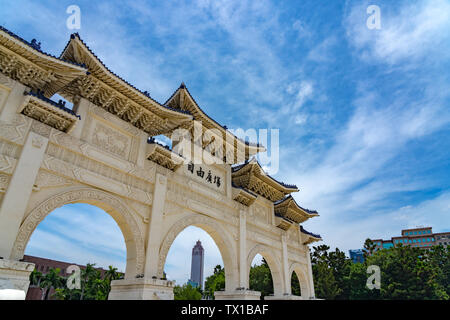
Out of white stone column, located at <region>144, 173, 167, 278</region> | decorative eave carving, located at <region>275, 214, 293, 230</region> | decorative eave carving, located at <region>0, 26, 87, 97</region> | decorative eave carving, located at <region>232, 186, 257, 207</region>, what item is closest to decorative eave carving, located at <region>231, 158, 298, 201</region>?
decorative eave carving, located at <region>232, 186, 257, 207</region>

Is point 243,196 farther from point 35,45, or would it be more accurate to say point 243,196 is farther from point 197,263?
point 197,263

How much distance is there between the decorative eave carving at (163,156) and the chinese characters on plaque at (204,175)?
0.97 m

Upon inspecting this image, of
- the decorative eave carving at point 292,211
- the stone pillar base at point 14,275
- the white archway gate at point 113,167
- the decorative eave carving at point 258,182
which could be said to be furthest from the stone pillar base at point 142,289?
the decorative eave carving at point 292,211

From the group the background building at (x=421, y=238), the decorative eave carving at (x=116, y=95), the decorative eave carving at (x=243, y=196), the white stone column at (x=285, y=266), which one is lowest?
the white stone column at (x=285, y=266)

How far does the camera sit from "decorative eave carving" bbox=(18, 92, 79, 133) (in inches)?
285

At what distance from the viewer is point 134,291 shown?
27.0ft

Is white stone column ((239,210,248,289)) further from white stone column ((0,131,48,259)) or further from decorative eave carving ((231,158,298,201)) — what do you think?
white stone column ((0,131,48,259))

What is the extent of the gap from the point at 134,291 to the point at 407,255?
27661mm

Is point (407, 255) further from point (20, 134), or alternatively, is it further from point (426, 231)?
point (426, 231)

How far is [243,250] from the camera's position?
40.2 feet

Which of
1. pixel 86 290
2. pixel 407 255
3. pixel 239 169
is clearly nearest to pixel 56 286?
pixel 86 290

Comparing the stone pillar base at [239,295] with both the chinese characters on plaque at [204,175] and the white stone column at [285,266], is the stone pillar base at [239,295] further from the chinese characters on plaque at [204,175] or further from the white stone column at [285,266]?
the chinese characters on plaque at [204,175]

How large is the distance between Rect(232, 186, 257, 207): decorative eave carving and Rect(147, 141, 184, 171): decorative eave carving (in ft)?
11.6

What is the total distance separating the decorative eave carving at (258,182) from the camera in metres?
13.9
